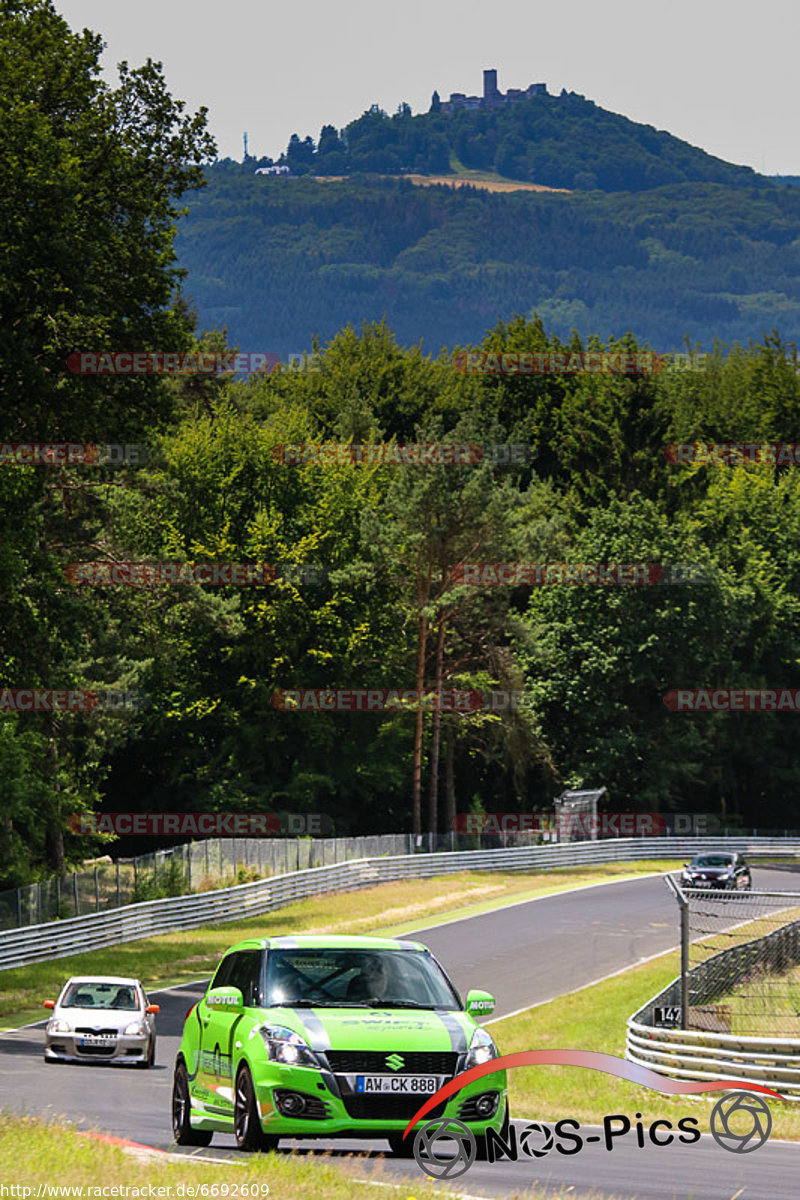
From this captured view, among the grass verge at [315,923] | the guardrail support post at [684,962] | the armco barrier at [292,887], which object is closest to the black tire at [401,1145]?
the guardrail support post at [684,962]

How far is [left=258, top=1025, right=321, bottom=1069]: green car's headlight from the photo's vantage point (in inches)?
Result: 457

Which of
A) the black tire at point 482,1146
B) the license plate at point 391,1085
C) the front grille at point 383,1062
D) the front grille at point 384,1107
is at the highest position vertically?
the front grille at point 383,1062

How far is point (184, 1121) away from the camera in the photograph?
44.0 ft

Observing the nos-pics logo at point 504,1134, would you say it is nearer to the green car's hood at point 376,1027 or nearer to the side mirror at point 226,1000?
the green car's hood at point 376,1027

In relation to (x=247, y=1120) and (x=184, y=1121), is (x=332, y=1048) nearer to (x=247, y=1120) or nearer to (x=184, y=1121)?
(x=247, y=1120)

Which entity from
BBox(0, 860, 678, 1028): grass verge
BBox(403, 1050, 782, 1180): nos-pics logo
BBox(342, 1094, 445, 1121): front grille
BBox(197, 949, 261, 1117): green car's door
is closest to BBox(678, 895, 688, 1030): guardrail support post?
BBox(403, 1050, 782, 1180): nos-pics logo

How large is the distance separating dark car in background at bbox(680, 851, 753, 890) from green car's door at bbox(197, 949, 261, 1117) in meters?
38.8

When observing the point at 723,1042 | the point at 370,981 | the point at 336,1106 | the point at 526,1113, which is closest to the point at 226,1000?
the point at 370,981

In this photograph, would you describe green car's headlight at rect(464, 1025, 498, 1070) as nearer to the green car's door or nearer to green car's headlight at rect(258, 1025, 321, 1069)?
green car's headlight at rect(258, 1025, 321, 1069)

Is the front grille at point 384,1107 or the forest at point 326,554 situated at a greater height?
the forest at point 326,554

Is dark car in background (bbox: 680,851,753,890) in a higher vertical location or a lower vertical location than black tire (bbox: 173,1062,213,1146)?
lower

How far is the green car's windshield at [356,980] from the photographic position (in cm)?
1251

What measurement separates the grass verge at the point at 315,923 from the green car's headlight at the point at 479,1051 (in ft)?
66.9

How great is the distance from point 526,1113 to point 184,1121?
6.99 meters
